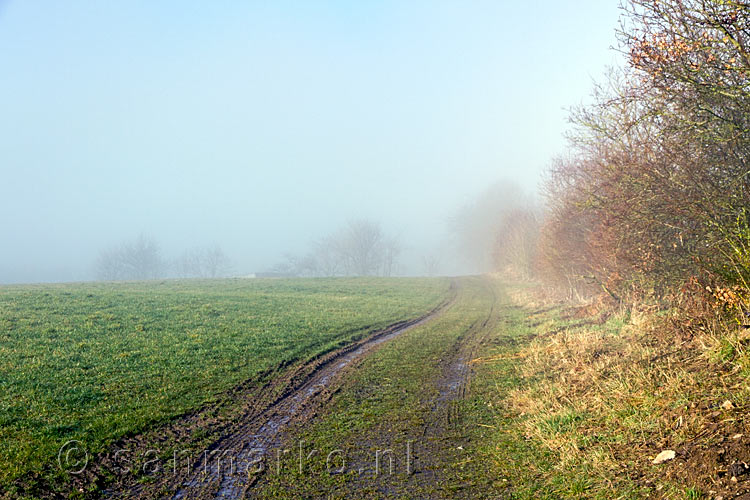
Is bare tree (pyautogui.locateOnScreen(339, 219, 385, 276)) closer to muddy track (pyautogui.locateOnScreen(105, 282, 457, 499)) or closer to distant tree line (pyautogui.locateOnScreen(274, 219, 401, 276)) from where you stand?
distant tree line (pyautogui.locateOnScreen(274, 219, 401, 276))

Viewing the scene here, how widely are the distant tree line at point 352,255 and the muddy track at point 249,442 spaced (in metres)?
87.0

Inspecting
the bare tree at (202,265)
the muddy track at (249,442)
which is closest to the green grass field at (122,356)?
the muddy track at (249,442)

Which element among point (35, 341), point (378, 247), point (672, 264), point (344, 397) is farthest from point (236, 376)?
point (378, 247)

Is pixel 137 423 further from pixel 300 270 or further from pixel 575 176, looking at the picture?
pixel 300 270

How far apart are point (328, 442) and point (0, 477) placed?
15.0 feet

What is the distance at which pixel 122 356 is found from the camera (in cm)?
1312

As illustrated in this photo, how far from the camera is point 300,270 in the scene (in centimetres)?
10744

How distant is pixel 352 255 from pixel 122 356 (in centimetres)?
9005

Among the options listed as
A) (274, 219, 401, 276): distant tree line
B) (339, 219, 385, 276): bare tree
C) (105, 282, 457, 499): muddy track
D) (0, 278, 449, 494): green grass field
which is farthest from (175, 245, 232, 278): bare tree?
(105, 282, 457, 499): muddy track

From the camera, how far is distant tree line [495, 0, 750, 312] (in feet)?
29.3

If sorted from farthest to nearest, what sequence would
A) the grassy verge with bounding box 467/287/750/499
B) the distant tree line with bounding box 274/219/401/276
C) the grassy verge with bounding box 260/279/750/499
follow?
the distant tree line with bounding box 274/219/401/276 → the grassy verge with bounding box 260/279/750/499 → the grassy verge with bounding box 467/287/750/499

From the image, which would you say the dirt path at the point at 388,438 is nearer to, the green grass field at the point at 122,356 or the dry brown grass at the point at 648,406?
the dry brown grass at the point at 648,406

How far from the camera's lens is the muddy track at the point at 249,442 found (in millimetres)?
6062

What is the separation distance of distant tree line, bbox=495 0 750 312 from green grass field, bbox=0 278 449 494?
1092cm
